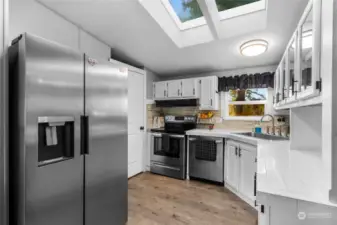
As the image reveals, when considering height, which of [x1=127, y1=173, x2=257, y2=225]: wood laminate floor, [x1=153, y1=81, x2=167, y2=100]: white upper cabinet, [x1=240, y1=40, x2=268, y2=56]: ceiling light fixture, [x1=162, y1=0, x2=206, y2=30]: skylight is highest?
[x1=162, y1=0, x2=206, y2=30]: skylight

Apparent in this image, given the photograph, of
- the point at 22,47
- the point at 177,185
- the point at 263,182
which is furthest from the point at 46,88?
the point at 177,185

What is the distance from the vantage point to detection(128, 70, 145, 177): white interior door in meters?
3.52

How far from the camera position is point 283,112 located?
124 inches

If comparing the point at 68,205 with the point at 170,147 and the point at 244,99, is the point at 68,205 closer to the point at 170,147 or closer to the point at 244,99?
the point at 170,147

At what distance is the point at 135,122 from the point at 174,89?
3.56 ft

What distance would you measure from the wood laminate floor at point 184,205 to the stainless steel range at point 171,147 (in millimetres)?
313

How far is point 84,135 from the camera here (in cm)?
153

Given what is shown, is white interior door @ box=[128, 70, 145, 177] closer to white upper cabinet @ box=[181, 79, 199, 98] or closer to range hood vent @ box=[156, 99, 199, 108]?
range hood vent @ box=[156, 99, 199, 108]

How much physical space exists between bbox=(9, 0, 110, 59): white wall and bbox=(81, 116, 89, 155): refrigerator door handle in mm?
1199

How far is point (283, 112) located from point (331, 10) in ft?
9.48

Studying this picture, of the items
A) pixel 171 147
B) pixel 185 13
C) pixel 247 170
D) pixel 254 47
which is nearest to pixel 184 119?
pixel 171 147

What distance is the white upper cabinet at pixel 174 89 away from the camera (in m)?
3.90

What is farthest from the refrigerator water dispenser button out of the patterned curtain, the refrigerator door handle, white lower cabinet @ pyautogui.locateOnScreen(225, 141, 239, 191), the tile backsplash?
the patterned curtain

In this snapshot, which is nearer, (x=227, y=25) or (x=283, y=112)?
(x=227, y=25)
